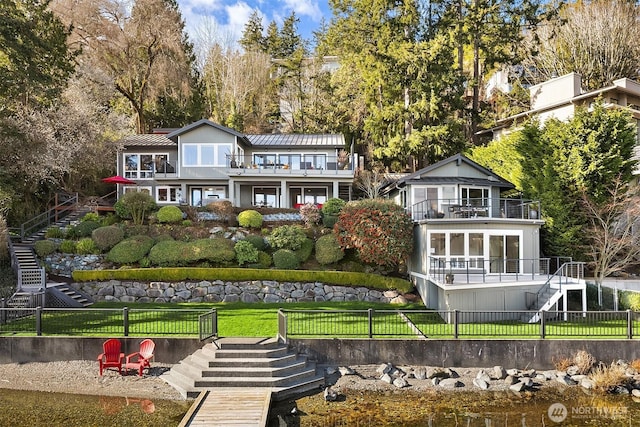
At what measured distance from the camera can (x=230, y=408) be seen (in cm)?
1092

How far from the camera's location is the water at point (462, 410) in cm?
1083

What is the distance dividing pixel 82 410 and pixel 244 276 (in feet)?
A: 34.9

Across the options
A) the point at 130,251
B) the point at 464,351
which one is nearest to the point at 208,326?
the point at 464,351

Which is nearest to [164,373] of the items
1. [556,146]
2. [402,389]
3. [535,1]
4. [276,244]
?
[402,389]

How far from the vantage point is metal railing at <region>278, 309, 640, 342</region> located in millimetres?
14273

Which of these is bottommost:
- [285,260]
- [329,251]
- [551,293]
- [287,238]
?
[551,293]

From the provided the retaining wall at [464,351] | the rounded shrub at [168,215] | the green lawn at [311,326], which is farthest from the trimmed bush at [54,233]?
the retaining wall at [464,351]

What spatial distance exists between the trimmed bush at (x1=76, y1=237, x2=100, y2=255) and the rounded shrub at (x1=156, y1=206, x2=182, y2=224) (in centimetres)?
384

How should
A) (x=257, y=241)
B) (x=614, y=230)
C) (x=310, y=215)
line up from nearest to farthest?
(x=614, y=230)
(x=257, y=241)
(x=310, y=215)

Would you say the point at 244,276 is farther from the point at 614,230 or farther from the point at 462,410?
the point at 614,230

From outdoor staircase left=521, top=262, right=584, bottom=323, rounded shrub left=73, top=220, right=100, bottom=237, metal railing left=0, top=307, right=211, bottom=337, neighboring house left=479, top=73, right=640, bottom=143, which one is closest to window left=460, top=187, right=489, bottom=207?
outdoor staircase left=521, top=262, right=584, bottom=323

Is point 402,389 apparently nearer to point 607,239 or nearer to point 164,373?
point 164,373

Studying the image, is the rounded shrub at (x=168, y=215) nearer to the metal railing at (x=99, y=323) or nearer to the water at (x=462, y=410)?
the metal railing at (x=99, y=323)

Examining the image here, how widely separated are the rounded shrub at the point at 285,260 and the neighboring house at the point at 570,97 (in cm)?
2009
